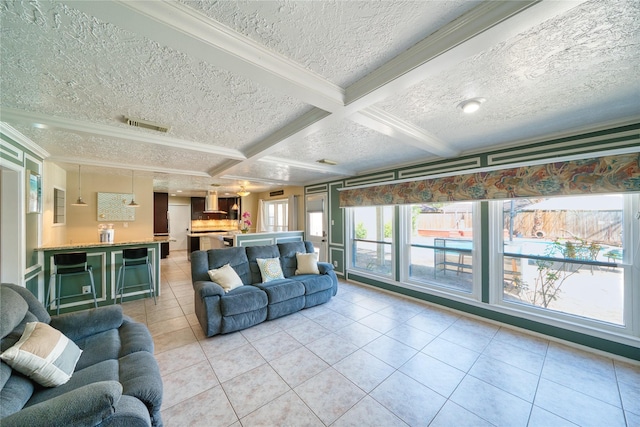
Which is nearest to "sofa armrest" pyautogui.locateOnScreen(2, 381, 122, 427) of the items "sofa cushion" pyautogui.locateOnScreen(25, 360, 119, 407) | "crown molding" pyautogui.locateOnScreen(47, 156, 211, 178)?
"sofa cushion" pyautogui.locateOnScreen(25, 360, 119, 407)

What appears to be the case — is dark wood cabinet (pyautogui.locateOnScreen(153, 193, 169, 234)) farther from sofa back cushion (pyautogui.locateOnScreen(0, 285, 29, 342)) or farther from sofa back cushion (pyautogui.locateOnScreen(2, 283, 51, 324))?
sofa back cushion (pyautogui.locateOnScreen(0, 285, 29, 342))

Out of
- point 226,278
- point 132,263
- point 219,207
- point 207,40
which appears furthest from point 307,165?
point 219,207

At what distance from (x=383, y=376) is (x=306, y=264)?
2.19 meters

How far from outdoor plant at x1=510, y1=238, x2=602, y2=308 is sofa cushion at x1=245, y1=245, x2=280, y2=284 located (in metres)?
3.57

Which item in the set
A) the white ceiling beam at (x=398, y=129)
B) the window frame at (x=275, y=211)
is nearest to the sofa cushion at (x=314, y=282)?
the white ceiling beam at (x=398, y=129)

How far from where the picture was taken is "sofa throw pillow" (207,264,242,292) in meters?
3.14

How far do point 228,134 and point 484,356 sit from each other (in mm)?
3716

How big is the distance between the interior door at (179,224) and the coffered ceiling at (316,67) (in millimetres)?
6951

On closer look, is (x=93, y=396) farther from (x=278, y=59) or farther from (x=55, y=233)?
(x=55, y=233)

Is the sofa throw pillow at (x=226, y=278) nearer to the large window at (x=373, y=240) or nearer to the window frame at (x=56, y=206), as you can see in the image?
the large window at (x=373, y=240)

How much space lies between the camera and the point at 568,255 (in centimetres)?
271

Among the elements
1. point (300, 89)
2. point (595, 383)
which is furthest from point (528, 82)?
point (595, 383)

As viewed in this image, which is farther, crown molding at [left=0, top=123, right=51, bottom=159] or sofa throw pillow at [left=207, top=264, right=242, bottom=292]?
sofa throw pillow at [left=207, top=264, right=242, bottom=292]

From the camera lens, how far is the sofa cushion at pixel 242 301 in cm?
278
